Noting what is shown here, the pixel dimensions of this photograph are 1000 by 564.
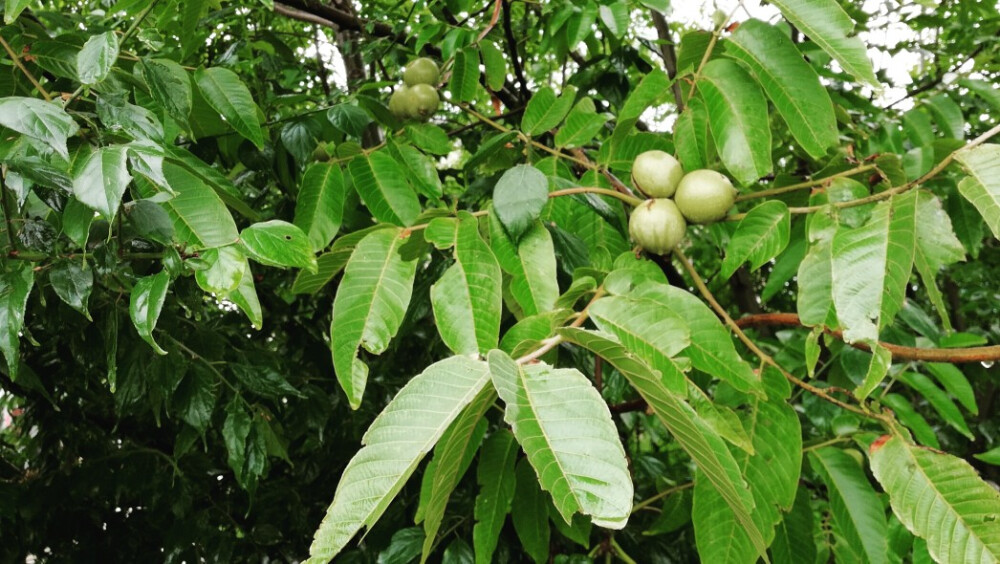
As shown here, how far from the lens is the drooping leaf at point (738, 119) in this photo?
112 centimetres

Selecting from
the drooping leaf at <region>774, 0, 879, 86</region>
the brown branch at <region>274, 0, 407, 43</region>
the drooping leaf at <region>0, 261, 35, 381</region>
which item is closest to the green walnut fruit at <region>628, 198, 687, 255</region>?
the drooping leaf at <region>774, 0, 879, 86</region>

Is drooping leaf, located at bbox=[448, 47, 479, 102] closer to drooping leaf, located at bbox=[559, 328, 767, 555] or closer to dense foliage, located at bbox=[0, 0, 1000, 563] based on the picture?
dense foliage, located at bbox=[0, 0, 1000, 563]

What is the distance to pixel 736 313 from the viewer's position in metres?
3.46

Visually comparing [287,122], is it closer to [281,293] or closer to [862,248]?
[281,293]

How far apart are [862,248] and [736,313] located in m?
2.68

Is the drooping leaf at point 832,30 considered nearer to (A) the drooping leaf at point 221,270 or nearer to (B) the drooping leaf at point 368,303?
(B) the drooping leaf at point 368,303

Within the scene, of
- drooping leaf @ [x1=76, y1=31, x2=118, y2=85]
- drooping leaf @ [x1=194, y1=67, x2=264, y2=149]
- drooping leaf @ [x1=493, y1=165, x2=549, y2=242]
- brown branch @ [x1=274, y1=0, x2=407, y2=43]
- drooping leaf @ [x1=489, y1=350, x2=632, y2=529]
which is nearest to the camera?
drooping leaf @ [x1=489, y1=350, x2=632, y2=529]

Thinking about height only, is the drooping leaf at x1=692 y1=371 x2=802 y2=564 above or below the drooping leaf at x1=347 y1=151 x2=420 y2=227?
below

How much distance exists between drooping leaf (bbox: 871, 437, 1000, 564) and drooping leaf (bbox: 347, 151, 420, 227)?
0.89 metres

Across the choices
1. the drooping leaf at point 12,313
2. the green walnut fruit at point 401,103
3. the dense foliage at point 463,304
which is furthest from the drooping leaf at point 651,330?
the green walnut fruit at point 401,103

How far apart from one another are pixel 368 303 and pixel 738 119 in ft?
2.21

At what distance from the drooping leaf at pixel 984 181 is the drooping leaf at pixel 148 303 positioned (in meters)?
1.00

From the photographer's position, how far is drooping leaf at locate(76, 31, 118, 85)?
0.81 m

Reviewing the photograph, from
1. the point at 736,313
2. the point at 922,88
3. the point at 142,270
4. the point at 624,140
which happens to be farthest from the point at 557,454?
the point at 736,313
